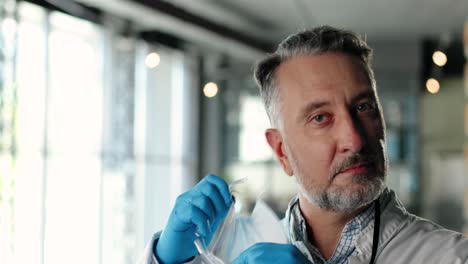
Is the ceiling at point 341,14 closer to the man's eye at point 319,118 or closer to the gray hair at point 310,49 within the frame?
the gray hair at point 310,49

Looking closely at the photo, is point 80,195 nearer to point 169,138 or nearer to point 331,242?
point 169,138

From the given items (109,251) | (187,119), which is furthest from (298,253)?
(187,119)

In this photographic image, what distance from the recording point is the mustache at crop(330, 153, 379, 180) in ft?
4.79

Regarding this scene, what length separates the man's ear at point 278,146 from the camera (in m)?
1.71

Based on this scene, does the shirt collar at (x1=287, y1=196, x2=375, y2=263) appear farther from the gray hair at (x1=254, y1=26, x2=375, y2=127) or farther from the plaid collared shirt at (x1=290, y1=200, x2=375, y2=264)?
the gray hair at (x1=254, y1=26, x2=375, y2=127)

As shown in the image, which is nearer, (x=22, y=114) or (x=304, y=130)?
(x=304, y=130)

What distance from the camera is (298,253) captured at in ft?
4.36

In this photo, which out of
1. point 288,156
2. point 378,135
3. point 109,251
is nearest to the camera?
point 378,135

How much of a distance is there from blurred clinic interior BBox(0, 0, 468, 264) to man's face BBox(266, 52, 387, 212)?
3.80m

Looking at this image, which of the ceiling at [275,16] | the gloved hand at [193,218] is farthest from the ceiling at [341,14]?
the gloved hand at [193,218]

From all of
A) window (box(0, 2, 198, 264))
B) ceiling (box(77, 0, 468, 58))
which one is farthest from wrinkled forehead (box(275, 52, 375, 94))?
ceiling (box(77, 0, 468, 58))

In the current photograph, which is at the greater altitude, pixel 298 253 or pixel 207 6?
pixel 207 6

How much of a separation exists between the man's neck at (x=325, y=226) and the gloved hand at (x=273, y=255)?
0.25 meters

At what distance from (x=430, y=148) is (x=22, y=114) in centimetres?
602
